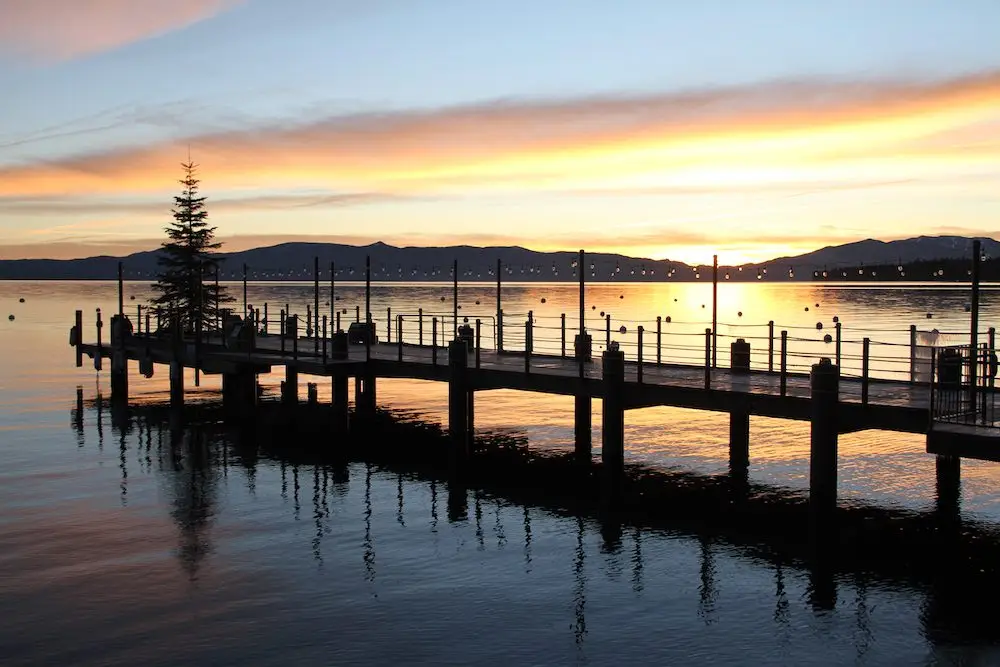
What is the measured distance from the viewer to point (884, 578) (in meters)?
18.4

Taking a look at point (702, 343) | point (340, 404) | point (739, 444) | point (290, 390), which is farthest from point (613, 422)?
point (702, 343)

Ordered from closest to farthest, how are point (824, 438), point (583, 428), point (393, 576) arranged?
point (393, 576) → point (824, 438) → point (583, 428)

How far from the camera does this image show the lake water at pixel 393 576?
604 inches

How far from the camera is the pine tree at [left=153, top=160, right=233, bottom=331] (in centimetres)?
5369

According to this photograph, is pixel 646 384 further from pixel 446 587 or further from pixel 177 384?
pixel 177 384

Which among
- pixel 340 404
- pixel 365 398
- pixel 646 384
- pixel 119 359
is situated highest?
pixel 646 384

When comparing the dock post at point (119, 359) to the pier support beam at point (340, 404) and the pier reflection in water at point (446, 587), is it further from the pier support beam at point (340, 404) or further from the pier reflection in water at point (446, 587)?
the pier reflection in water at point (446, 587)

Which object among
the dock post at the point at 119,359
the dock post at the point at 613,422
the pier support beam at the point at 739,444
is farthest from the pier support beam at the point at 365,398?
the dock post at the point at 613,422

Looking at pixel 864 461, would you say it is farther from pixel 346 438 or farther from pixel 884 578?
pixel 346 438

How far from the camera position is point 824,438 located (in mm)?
19844

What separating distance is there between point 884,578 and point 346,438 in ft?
63.5

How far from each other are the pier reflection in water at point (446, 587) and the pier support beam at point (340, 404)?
7854mm

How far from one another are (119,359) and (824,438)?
114ft

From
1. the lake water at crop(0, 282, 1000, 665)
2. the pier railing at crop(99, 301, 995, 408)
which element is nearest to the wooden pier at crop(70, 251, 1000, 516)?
the pier railing at crop(99, 301, 995, 408)
